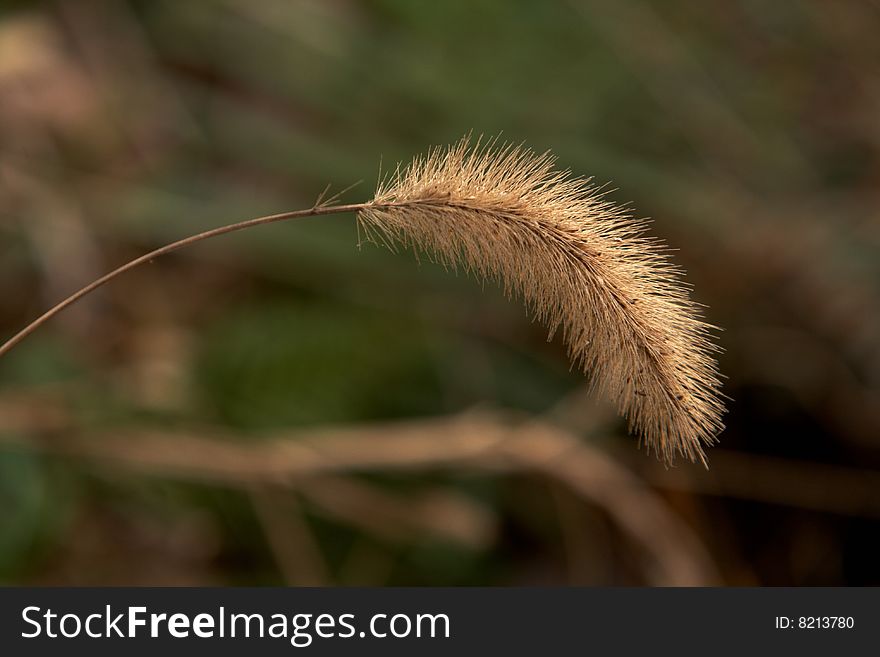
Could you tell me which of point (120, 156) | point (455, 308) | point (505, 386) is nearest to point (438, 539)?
point (505, 386)

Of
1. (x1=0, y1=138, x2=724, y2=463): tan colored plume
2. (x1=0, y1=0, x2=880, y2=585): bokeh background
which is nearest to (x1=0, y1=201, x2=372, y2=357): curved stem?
(x1=0, y1=138, x2=724, y2=463): tan colored plume

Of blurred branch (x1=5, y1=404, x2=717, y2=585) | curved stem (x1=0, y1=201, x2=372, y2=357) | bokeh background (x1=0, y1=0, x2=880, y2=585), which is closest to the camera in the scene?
curved stem (x1=0, y1=201, x2=372, y2=357)

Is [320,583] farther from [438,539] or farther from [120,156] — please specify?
[120,156]

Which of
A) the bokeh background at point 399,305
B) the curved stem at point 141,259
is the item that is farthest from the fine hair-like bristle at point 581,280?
the bokeh background at point 399,305

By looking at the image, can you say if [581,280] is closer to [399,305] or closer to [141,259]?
[141,259]

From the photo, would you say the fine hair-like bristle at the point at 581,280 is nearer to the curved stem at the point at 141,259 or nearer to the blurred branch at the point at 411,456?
the curved stem at the point at 141,259

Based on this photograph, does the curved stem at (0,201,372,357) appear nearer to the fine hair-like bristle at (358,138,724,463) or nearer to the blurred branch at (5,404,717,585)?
the fine hair-like bristle at (358,138,724,463)
